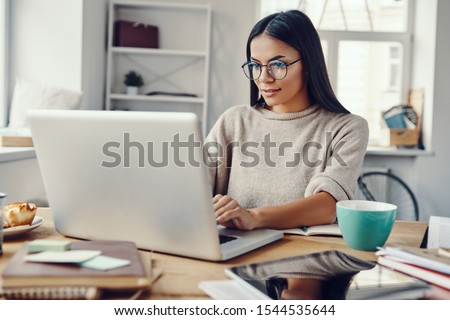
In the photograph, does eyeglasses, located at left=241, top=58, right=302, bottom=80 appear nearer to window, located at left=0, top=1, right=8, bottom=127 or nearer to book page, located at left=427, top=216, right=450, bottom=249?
book page, located at left=427, top=216, right=450, bottom=249

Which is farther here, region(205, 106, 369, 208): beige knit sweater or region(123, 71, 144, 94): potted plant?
region(123, 71, 144, 94): potted plant

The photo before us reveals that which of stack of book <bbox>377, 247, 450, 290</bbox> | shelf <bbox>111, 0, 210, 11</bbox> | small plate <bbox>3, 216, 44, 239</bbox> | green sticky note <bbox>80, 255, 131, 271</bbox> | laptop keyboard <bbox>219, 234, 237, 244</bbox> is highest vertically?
shelf <bbox>111, 0, 210, 11</bbox>

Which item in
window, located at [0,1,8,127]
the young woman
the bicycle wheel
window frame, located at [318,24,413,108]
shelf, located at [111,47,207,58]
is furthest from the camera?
window frame, located at [318,24,413,108]

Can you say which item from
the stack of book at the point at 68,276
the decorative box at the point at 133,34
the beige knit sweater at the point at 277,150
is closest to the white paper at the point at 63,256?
the stack of book at the point at 68,276

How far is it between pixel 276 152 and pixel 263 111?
18 centimetres

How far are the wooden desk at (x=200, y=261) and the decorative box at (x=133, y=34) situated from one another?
2.83m

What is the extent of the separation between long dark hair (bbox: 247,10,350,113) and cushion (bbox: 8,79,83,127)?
1899mm

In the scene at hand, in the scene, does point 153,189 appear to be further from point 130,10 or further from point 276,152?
point 130,10

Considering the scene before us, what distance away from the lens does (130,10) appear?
159 inches

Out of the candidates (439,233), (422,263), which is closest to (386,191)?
(439,233)

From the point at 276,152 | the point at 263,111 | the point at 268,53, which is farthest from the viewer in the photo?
the point at 263,111

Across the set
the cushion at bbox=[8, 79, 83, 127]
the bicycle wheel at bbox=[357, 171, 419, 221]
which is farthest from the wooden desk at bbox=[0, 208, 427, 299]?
the bicycle wheel at bbox=[357, 171, 419, 221]

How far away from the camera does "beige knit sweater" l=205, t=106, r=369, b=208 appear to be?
1480 mm

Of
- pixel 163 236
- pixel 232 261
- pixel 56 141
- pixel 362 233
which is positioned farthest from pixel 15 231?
pixel 362 233
